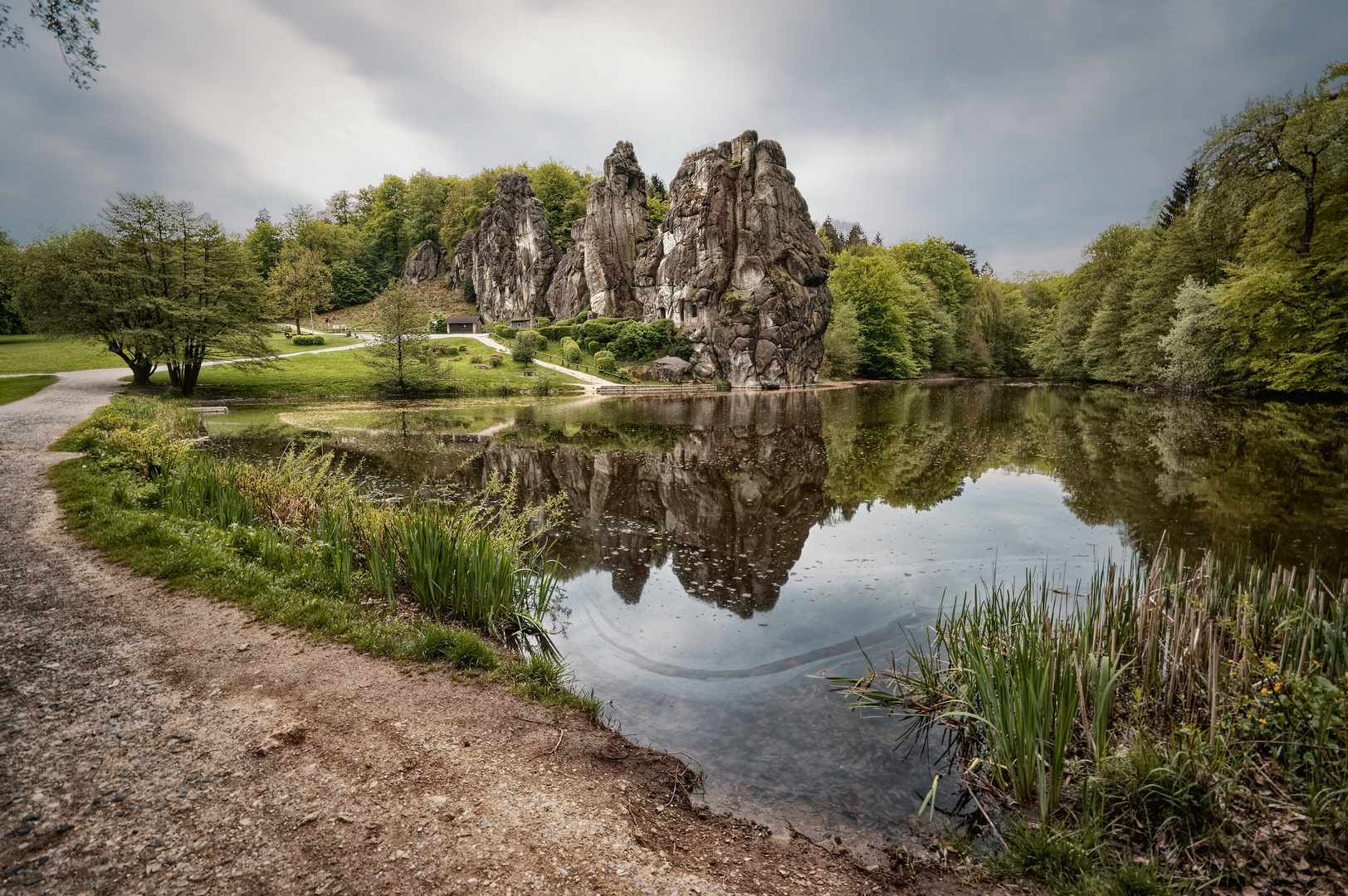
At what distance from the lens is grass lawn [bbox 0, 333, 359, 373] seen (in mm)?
36781

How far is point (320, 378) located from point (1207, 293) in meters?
58.3

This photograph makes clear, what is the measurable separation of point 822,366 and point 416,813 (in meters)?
64.9

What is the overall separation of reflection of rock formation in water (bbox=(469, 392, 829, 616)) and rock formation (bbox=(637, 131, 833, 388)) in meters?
33.0

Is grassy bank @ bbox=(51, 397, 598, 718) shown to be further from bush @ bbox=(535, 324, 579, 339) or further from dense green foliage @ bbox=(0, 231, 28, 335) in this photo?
dense green foliage @ bbox=(0, 231, 28, 335)

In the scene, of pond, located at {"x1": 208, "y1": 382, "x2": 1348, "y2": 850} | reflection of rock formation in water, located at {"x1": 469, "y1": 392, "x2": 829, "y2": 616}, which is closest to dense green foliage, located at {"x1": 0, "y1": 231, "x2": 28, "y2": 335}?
pond, located at {"x1": 208, "y1": 382, "x2": 1348, "y2": 850}

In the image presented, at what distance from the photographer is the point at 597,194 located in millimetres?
69812

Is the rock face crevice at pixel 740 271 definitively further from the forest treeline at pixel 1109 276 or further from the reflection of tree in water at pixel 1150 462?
the reflection of tree in water at pixel 1150 462

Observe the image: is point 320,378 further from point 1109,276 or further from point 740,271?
point 1109,276

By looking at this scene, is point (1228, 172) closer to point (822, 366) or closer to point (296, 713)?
point (822, 366)

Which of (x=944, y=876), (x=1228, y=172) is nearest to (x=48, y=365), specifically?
(x=944, y=876)

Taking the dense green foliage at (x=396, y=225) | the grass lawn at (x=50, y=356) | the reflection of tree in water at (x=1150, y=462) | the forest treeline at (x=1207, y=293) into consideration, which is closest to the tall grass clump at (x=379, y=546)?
the reflection of tree in water at (x=1150, y=462)

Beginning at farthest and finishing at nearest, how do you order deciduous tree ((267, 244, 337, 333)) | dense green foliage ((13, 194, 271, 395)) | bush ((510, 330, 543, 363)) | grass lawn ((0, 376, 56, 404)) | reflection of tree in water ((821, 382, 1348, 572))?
deciduous tree ((267, 244, 337, 333)) < bush ((510, 330, 543, 363)) < dense green foliage ((13, 194, 271, 395)) < grass lawn ((0, 376, 56, 404)) < reflection of tree in water ((821, 382, 1348, 572))

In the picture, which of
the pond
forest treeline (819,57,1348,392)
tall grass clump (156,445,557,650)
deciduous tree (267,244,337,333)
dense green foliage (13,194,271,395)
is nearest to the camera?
the pond

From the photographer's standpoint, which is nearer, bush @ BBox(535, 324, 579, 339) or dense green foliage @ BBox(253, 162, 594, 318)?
bush @ BBox(535, 324, 579, 339)
